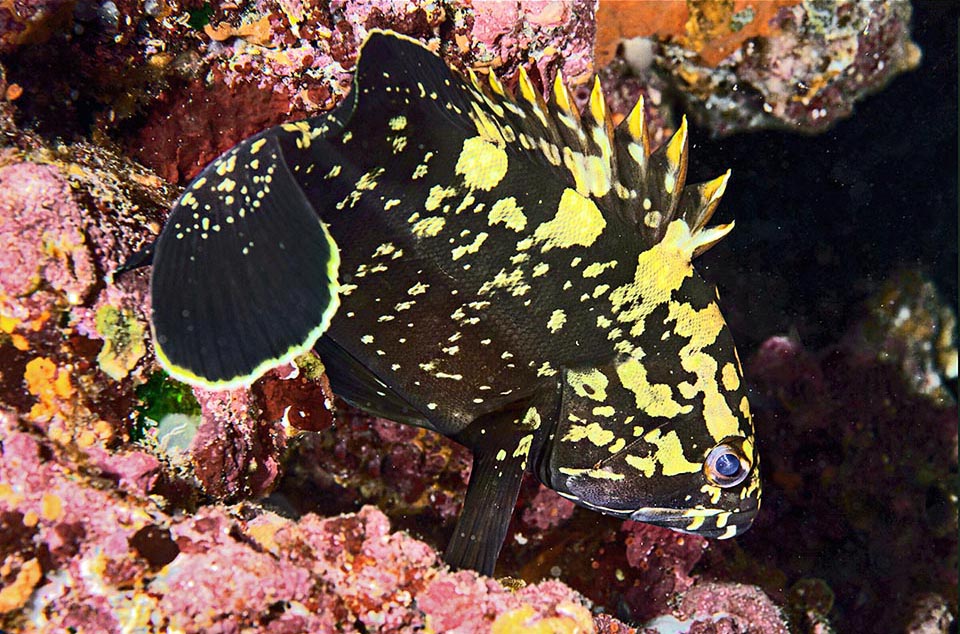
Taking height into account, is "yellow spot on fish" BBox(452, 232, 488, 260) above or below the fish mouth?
above

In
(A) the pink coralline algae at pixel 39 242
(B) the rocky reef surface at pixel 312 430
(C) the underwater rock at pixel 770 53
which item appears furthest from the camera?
(C) the underwater rock at pixel 770 53

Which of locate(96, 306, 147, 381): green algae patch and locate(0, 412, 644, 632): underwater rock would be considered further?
locate(96, 306, 147, 381): green algae patch

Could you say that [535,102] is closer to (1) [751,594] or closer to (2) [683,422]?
(2) [683,422]

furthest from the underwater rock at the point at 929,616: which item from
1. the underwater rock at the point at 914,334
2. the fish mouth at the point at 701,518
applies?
the fish mouth at the point at 701,518

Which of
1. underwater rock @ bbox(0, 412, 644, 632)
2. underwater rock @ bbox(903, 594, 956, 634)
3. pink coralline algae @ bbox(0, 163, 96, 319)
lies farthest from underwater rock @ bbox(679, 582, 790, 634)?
pink coralline algae @ bbox(0, 163, 96, 319)

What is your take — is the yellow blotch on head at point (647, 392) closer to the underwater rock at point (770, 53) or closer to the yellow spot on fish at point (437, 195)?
the yellow spot on fish at point (437, 195)

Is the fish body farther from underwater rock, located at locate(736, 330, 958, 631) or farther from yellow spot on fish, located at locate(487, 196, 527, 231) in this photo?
underwater rock, located at locate(736, 330, 958, 631)
